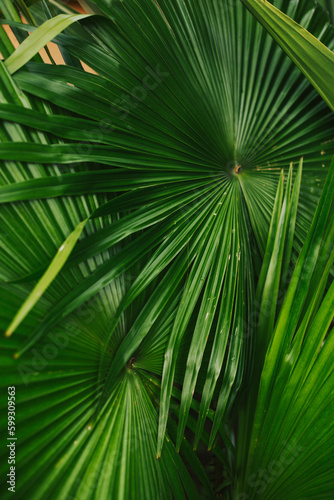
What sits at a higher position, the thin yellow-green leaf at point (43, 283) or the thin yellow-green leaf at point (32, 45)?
the thin yellow-green leaf at point (32, 45)


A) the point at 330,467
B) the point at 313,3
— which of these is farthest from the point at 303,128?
the point at 330,467

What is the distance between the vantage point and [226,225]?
0.68m

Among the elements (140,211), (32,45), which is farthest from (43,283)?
(32,45)

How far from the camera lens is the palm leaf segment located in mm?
495

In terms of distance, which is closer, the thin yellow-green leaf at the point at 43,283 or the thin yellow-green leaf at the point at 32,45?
the thin yellow-green leaf at the point at 43,283

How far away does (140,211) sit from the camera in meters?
0.60

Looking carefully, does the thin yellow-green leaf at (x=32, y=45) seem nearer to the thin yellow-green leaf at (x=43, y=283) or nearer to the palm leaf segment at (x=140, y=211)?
the palm leaf segment at (x=140, y=211)

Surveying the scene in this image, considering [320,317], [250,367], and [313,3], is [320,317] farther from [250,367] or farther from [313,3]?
[313,3]

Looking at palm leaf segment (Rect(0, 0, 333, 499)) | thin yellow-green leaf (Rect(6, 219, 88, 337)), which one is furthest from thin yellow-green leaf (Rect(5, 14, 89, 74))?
thin yellow-green leaf (Rect(6, 219, 88, 337))

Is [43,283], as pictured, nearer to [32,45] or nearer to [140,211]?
[140,211]

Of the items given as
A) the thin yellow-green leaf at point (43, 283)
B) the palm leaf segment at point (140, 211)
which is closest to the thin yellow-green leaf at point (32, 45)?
the palm leaf segment at point (140, 211)

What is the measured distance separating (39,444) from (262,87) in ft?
2.67

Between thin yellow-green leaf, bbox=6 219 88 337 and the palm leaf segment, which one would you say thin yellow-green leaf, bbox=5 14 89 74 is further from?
thin yellow-green leaf, bbox=6 219 88 337

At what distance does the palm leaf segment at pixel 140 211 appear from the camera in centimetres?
49
